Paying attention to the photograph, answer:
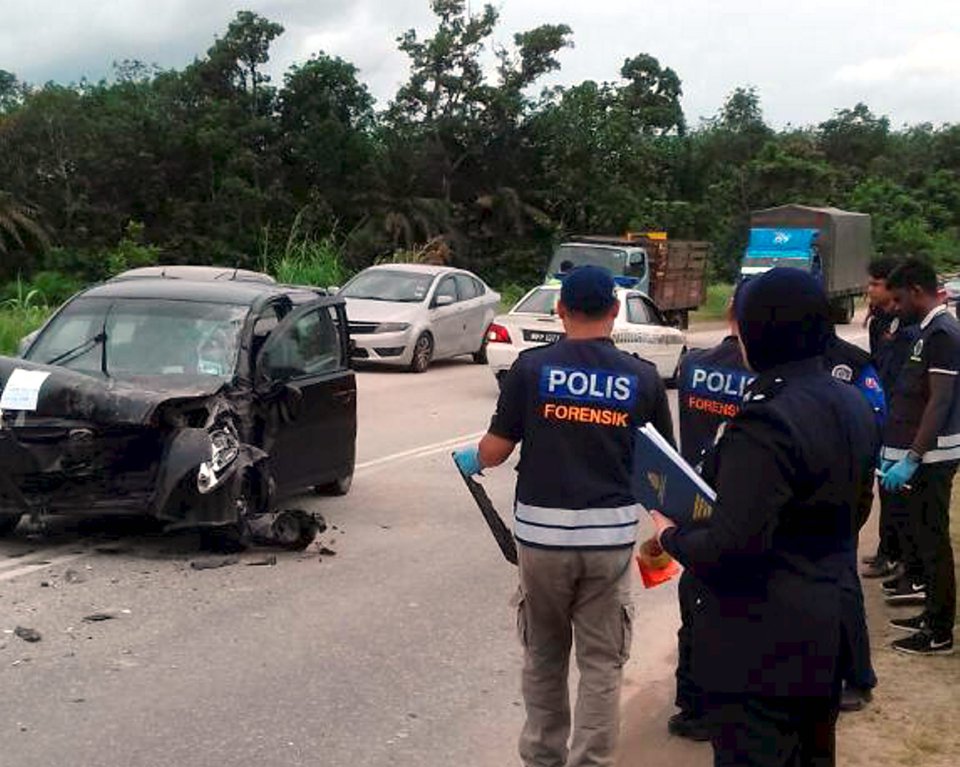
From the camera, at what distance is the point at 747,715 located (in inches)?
123

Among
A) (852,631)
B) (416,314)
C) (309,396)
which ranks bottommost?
(416,314)

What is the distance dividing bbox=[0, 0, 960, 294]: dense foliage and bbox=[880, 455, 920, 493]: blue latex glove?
101ft

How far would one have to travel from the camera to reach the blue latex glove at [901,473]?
620cm

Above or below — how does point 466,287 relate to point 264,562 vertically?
above

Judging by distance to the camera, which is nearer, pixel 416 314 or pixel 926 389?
pixel 926 389

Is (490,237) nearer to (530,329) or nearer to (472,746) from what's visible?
(530,329)

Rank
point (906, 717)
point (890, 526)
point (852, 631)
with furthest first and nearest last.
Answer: point (890, 526) → point (906, 717) → point (852, 631)

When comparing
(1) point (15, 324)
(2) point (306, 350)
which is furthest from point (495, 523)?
(1) point (15, 324)

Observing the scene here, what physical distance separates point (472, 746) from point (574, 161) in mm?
38258

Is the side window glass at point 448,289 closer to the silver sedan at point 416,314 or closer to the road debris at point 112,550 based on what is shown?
the silver sedan at point 416,314

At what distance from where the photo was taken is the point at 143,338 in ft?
28.5

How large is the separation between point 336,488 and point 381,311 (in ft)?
32.9

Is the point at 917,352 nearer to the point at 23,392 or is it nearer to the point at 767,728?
the point at 767,728

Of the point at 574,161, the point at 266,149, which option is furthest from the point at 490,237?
the point at 266,149
